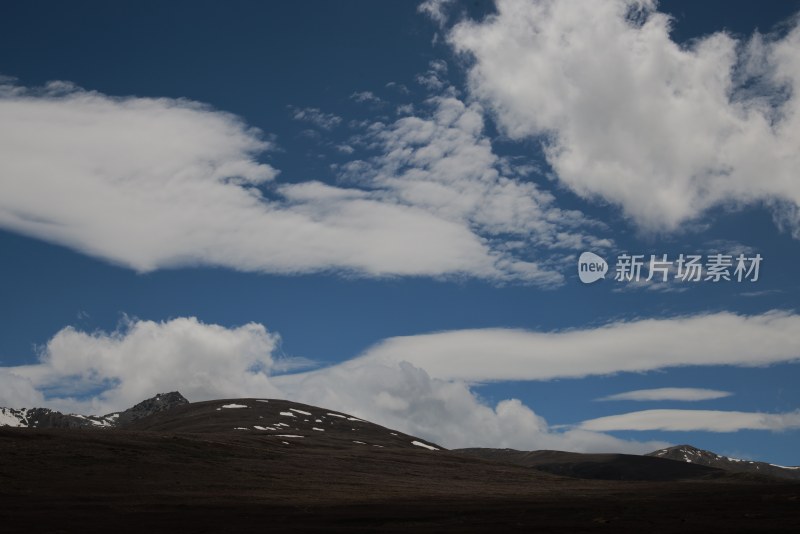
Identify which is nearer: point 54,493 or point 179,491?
point 54,493

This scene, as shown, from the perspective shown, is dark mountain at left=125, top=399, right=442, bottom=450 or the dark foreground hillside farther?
dark mountain at left=125, top=399, right=442, bottom=450

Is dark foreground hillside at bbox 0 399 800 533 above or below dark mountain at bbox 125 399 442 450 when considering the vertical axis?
below

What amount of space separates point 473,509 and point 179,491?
22.9 meters

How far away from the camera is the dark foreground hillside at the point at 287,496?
37.0 meters

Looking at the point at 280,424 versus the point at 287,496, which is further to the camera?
the point at 280,424

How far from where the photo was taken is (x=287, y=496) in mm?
56188

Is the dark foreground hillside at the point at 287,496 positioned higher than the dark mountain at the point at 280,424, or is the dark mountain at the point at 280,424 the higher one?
the dark mountain at the point at 280,424

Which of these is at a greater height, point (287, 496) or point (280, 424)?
point (280, 424)

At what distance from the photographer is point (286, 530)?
34.5 m

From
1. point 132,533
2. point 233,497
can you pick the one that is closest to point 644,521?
point 132,533

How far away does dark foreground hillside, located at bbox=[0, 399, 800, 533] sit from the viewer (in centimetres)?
3703

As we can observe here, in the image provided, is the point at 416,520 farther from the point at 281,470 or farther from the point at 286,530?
the point at 281,470

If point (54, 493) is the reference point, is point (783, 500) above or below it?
above

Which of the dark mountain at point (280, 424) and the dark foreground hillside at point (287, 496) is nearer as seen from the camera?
the dark foreground hillside at point (287, 496)
